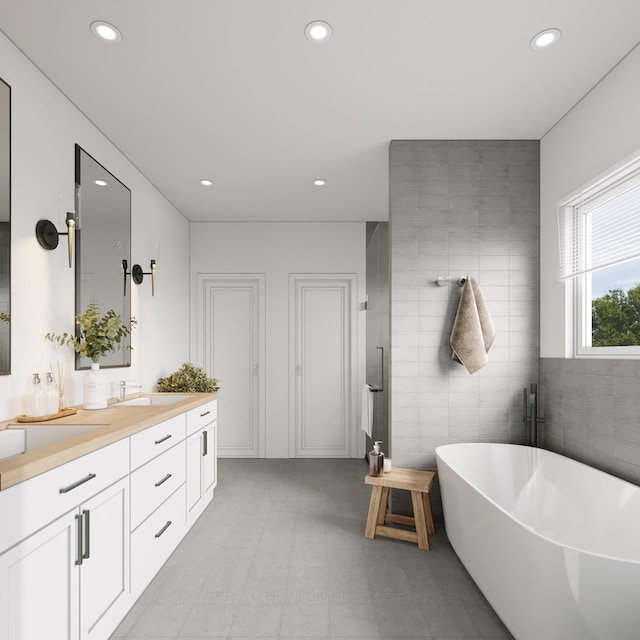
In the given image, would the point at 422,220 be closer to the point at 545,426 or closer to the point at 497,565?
the point at 545,426

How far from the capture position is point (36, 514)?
1.49m

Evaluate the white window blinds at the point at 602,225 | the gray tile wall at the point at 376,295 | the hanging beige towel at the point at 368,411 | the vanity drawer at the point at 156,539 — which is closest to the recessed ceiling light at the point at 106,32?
the vanity drawer at the point at 156,539

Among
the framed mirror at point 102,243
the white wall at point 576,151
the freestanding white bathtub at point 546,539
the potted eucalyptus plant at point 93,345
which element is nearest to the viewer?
the freestanding white bathtub at point 546,539

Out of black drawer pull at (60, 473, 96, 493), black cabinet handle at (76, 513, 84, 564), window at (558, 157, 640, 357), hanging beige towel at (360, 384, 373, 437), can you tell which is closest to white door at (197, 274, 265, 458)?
hanging beige towel at (360, 384, 373, 437)

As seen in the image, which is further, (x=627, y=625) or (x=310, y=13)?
(x=310, y=13)

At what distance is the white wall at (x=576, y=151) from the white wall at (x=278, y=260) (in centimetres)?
249

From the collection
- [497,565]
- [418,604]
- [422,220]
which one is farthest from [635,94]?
[418,604]

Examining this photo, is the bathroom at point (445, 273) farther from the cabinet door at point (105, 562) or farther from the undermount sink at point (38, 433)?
the cabinet door at point (105, 562)

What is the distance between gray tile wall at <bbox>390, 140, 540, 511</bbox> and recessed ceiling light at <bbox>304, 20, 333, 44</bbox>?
131 cm

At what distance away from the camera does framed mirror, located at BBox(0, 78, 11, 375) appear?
2.22 m

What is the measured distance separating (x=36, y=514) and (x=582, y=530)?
2456 mm

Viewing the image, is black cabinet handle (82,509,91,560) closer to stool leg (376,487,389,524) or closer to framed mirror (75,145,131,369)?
framed mirror (75,145,131,369)

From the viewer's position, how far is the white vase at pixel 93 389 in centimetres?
286

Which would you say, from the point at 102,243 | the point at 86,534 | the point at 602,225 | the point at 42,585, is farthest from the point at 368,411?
the point at 42,585
